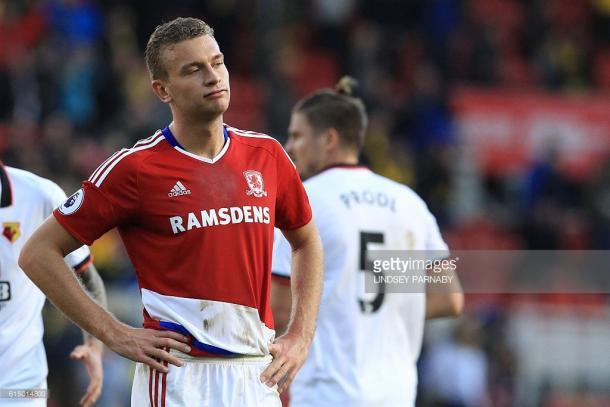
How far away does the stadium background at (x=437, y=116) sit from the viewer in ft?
43.2

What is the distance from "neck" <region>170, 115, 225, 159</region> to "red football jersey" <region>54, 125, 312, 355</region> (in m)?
0.04

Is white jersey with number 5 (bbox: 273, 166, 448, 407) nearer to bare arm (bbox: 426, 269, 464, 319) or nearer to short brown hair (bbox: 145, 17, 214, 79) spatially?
bare arm (bbox: 426, 269, 464, 319)

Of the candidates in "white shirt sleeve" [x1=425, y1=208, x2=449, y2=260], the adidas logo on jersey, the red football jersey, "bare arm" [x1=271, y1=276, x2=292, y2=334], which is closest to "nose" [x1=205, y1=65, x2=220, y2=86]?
the red football jersey

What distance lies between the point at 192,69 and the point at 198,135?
0.26m

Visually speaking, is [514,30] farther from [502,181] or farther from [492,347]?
[492,347]

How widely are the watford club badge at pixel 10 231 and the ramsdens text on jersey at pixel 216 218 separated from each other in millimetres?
1506

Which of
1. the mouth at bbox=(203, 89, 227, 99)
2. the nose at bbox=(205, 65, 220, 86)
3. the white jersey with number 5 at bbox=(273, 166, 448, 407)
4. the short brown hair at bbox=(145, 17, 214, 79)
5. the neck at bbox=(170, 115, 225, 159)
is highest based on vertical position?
the short brown hair at bbox=(145, 17, 214, 79)

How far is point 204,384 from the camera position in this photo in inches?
195

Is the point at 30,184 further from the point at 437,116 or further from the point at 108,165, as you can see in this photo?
the point at 437,116

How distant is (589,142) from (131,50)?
243 inches

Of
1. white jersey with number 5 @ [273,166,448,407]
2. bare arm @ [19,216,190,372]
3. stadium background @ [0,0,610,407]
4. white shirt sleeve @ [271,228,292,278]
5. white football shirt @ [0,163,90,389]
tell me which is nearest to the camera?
bare arm @ [19,216,190,372]

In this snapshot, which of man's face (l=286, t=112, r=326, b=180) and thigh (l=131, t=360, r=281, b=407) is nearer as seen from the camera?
thigh (l=131, t=360, r=281, b=407)

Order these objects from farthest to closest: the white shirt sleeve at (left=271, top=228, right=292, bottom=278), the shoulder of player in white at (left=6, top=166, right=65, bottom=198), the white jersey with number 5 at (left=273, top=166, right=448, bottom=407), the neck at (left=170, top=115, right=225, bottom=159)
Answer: the white jersey with number 5 at (left=273, top=166, right=448, bottom=407)
the white shirt sleeve at (left=271, top=228, right=292, bottom=278)
the shoulder of player in white at (left=6, top=166, right=65, bottom=198)
the neck at (left=170, top=115, right=225, bottom=159)

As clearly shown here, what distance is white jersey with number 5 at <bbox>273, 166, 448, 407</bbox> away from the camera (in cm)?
679
